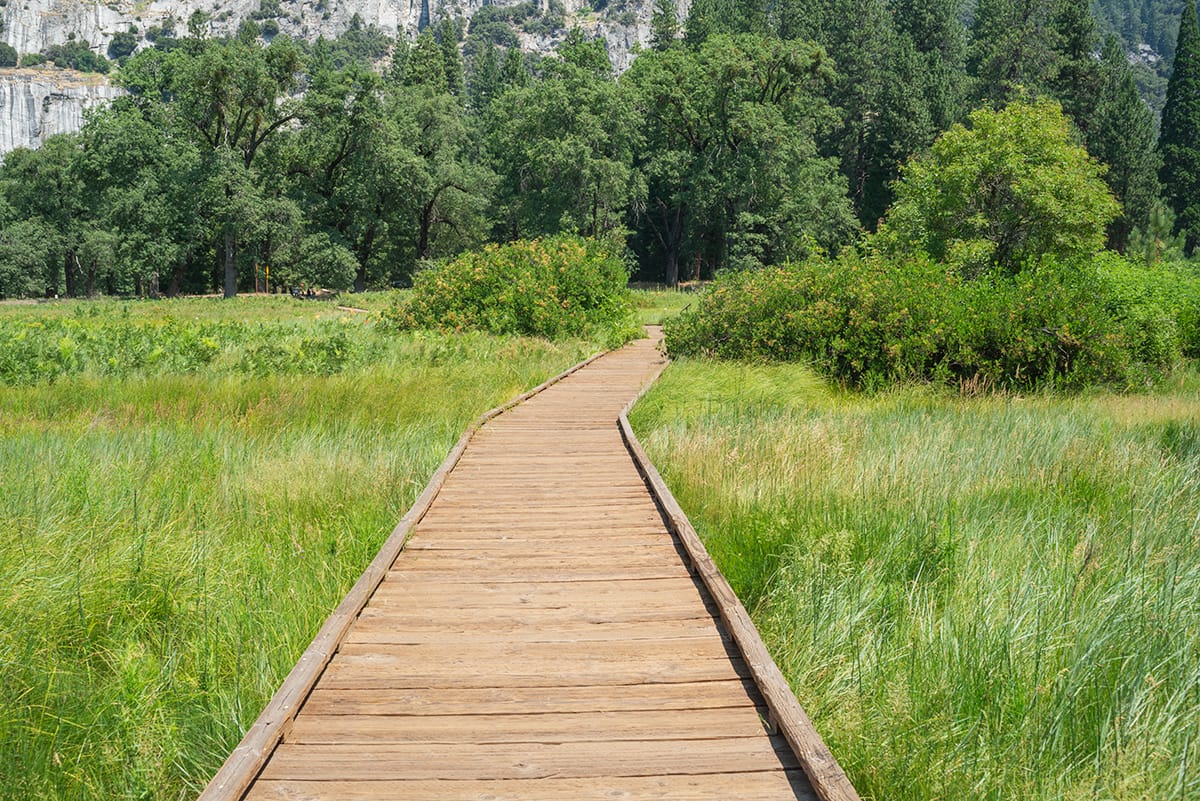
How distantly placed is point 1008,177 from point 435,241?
1338 inches

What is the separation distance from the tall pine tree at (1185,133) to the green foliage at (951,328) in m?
43.6

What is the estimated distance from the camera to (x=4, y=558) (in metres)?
4.68

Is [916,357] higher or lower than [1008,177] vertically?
lower

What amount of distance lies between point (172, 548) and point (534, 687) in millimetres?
2735

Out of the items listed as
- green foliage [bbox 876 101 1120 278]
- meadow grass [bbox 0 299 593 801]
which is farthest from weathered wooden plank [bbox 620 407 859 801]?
green foliage [bbox 876 101 1120 278]

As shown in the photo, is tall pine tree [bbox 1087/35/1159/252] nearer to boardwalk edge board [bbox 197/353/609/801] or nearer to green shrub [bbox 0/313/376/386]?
green shrub [bbox 0/313/376/386]

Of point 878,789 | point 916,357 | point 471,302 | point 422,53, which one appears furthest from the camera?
point 422,53

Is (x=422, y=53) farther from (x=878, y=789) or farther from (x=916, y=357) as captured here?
(x=878, y=789)

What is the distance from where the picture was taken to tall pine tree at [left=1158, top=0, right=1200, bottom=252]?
50875 millimetres

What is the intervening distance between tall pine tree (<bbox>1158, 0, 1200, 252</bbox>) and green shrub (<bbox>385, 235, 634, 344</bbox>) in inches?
1794

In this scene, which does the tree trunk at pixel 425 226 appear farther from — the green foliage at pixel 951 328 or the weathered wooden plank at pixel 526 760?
the weathered wooden plank at pixel 526 760

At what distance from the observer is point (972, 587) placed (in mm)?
4625

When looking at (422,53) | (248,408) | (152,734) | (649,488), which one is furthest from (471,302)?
(422,53)

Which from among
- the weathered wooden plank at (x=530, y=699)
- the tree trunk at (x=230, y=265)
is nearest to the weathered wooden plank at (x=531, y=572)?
the weathered wooden plank at (x=530, y=699)
